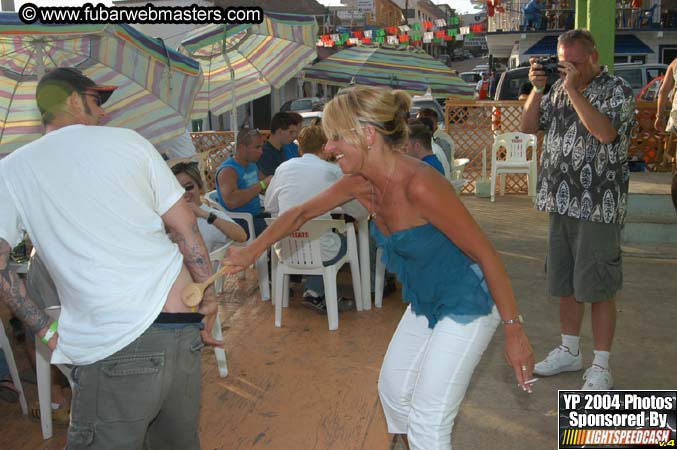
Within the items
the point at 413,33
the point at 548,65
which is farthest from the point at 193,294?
the point at 413,33

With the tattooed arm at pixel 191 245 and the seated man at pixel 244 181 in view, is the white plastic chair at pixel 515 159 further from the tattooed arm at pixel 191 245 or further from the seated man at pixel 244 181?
the tattooed arm at pixel 191 245

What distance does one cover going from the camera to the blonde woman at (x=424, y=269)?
7.68 ft

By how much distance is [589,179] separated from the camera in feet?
11.9

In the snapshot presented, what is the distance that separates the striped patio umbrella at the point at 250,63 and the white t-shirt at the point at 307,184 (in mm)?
2971

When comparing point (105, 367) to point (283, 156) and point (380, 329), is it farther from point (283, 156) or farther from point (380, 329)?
point (283, 156)

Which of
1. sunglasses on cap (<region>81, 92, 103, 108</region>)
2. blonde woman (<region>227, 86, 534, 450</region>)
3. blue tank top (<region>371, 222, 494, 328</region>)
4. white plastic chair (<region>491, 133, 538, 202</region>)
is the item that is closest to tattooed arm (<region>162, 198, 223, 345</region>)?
blonde woman (<region>227, 86, 534, 450</region>)

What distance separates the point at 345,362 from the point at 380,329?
0.69m

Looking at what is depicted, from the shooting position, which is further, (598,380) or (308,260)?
(308,260)

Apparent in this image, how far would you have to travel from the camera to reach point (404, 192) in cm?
240

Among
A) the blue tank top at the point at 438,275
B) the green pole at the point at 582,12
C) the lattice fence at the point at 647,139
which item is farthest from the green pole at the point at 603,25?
→ the blue tank top at the point at 438,275

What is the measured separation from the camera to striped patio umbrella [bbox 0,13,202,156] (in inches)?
184

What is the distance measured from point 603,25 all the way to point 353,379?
5136 mm

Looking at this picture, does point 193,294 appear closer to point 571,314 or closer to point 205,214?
point 205,214

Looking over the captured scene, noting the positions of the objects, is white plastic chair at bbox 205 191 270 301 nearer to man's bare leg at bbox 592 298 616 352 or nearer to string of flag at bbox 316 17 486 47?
man's bare leg at bbox 592 298 616 352
